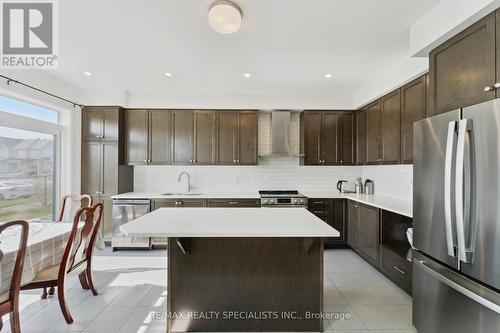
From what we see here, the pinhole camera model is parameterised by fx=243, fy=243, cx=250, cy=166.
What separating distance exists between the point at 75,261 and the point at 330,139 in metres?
4.10

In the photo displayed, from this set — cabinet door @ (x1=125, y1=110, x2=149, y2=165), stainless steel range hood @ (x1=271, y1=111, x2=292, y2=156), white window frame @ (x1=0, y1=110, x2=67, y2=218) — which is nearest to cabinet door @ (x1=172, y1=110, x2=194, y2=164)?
cabinet door @ (x1=125, y1=110, x2=149, y2=165)

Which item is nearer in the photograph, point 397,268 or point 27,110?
point 397,268

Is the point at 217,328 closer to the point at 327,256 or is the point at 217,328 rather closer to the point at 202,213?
the point at 202,213

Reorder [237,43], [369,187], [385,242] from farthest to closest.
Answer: [369,187] < [385,242] < [237,43]

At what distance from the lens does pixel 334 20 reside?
89.9 inches

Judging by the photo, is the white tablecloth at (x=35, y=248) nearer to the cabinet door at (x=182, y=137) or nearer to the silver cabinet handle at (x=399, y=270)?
the cabinet door at (x=182, y=137)

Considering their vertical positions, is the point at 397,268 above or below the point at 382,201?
below

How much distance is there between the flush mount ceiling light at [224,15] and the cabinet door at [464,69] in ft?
5.58

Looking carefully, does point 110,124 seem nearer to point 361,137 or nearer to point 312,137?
point 312,137

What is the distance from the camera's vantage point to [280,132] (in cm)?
451

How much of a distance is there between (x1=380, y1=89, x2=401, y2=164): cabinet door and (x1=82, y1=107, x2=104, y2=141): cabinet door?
462cm

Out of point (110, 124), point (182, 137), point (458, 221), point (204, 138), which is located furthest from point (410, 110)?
point (110, 124)

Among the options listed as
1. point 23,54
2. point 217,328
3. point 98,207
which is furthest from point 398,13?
point 23,54

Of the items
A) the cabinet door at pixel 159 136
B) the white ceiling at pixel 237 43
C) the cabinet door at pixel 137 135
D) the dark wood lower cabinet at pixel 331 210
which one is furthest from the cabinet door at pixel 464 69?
the cabinet door at pixel 137 135
